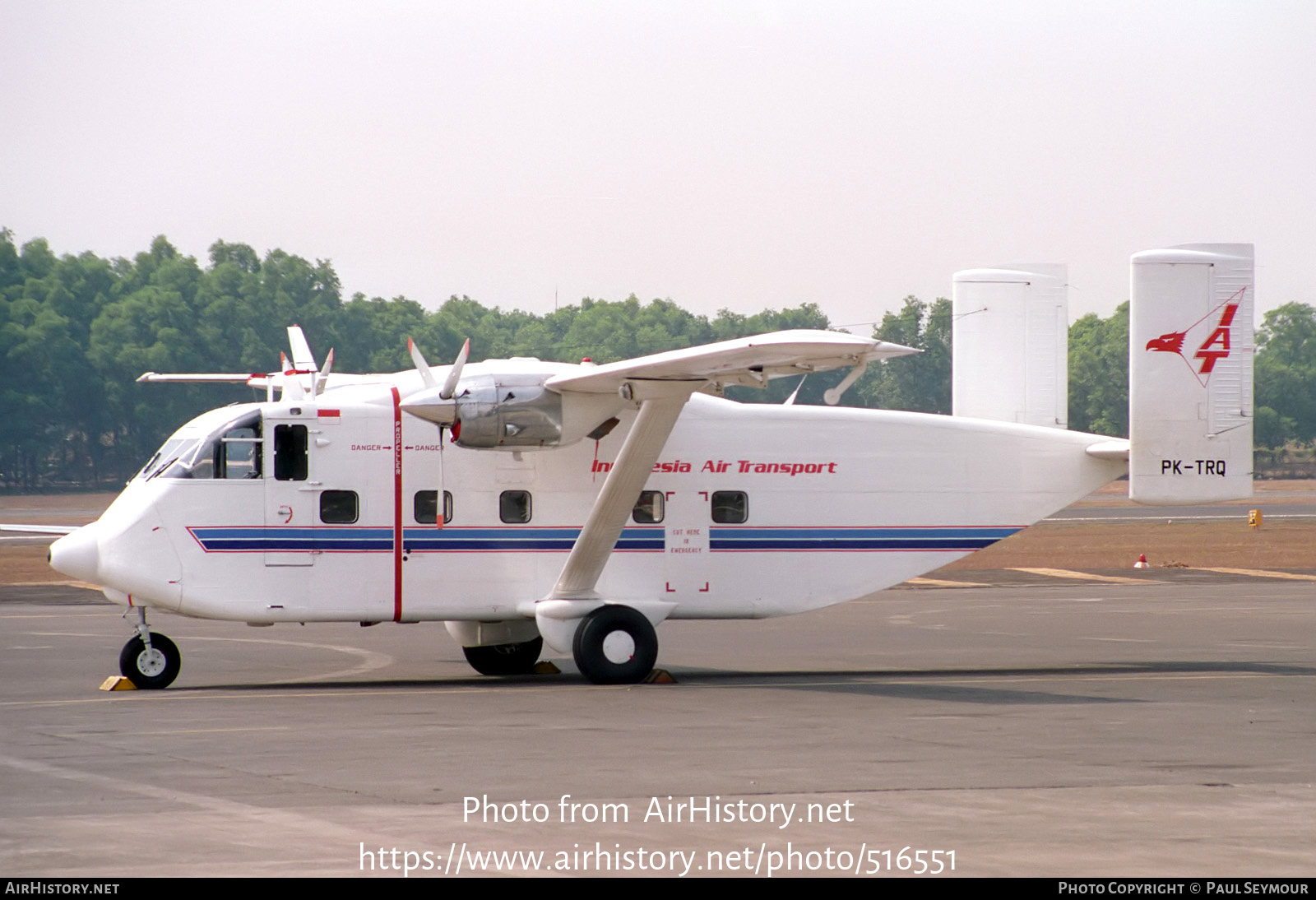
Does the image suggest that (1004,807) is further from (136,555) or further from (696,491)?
(136,555)

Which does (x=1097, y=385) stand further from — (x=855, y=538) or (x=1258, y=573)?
(x=855, y=538)

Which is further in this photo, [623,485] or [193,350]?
[193,350]

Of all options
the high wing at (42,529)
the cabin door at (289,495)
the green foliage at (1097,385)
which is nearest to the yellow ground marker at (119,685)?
the cabin door at (289,495)

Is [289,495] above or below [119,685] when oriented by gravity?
above

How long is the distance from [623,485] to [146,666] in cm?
568

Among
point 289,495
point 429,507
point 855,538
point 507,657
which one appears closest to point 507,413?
point 429,507

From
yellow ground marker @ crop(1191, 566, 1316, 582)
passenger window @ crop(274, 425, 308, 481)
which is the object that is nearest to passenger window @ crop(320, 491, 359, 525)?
passenger window @ crop(274, 425, 308, 481)

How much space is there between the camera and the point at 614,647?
17.1 m

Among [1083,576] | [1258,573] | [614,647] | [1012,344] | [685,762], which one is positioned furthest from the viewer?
[1258,573]

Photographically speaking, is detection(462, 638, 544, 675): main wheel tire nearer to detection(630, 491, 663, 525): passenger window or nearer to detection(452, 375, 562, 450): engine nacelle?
detection(630, 491, 663, 525): passenger window

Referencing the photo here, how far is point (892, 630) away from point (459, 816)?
51.1 feet

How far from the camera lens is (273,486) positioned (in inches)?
672

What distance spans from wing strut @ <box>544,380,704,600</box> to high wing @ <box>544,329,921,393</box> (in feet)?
0.82

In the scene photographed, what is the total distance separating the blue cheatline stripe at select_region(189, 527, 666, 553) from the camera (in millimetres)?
16844
